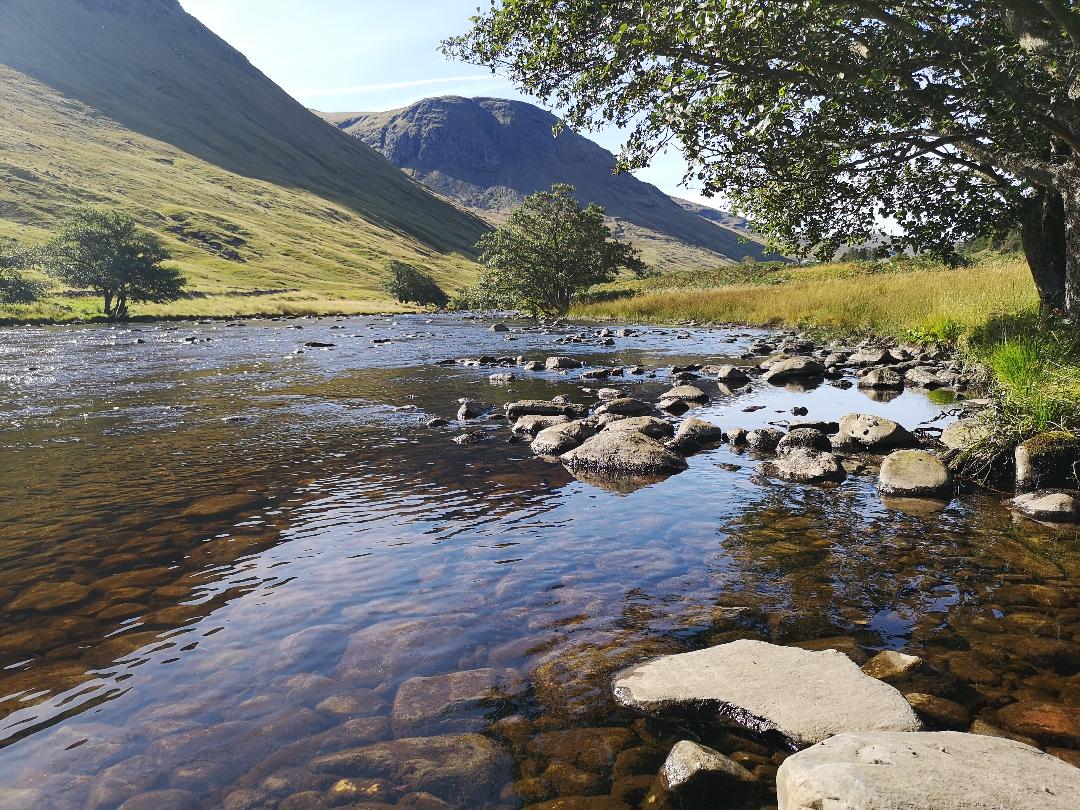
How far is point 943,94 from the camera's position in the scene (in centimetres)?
1319

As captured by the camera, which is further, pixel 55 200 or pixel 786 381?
pixel 55 200


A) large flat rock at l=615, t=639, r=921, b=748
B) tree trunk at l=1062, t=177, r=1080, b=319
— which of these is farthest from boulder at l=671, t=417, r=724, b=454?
tree trunk at l=1062, t=177, r=1080, b=319

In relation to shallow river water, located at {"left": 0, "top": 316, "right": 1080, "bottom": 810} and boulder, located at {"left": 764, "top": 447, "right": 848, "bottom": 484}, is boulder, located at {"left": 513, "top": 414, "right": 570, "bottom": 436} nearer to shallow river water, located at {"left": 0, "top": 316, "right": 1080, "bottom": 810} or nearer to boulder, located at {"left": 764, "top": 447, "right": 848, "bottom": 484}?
shallow river water, located at {"left": 0, "top": 316, "right": 1080, "bottom": 810}

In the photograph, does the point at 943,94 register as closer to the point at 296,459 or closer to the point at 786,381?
the point at 786,381

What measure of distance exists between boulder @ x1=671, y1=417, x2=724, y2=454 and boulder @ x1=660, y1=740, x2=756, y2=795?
8.19 m

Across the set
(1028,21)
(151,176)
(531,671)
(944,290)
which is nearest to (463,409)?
(531,671)

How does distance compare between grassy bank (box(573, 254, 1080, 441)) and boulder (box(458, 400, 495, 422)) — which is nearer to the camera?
grassy bank (box(573, 254, 1080, 441))

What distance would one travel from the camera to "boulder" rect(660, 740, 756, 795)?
3439 millimetres

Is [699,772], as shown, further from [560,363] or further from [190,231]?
[190,231]

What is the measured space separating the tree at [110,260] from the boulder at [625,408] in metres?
77.6

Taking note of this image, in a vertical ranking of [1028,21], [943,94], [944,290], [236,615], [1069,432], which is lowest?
[236,615]

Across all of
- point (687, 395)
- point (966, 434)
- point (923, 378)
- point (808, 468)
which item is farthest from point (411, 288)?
point (966, 434)

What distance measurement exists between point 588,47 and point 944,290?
757 inches

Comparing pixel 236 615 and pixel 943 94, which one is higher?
pixel 943 94
